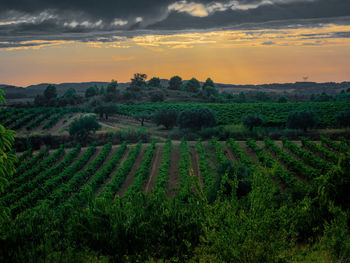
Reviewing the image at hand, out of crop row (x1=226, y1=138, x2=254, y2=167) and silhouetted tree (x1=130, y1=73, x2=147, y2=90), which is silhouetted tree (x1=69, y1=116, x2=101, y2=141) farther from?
silhouetted tree (x1=130, y1=73, x2=147, y2=90)

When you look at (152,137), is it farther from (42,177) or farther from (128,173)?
(42,177)

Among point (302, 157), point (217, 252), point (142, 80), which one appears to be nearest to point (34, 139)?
point (302, 157)

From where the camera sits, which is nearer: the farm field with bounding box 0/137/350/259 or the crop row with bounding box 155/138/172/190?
the farm field with bounding box 0/137/350/259

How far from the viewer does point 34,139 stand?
169ft

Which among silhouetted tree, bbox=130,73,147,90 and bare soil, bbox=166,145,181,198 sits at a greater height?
silhouetted tree, bbox=130,73,147,90

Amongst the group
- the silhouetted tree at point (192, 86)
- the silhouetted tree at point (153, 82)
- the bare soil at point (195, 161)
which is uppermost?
the silhouetted tree at point (153, 82)

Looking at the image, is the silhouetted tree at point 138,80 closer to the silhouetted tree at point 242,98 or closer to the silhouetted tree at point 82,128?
the silhouetted tree at point 242,98

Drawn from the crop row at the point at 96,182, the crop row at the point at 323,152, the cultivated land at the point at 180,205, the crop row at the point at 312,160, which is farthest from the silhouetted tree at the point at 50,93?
the crop row at the point at 312,160

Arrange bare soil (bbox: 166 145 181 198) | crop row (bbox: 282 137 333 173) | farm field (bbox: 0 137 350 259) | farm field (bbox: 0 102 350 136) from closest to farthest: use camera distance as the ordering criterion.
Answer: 1. farm field (bbox: 0 137 350 259)
2. crop row (bbox: 282 137 333 173)
3. bare soil (bbox: 166 145 181 198)
4. farm field (bbox: 0 102 350 136)

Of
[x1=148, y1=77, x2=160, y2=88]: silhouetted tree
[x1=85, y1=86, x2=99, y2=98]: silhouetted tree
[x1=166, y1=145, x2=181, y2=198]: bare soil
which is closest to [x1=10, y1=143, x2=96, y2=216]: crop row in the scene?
[x1=166, y1=145, x2=181, y2=198]: bare soil

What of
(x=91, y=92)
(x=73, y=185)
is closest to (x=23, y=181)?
(x=73, y=185)

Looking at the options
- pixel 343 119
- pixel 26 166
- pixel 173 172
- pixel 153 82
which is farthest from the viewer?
pixel 153 82

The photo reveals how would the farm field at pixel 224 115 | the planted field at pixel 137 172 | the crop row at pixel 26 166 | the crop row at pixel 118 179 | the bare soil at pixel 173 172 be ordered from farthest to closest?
1. the farm field at pixel 224 115
2. the crop row at pixel 26 166
3. the bare soil at pixel 173 172
4. the planted field at pixel 137 172
5. the crop row at pixel 118 179

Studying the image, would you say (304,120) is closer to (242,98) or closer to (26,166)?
(26,166)
